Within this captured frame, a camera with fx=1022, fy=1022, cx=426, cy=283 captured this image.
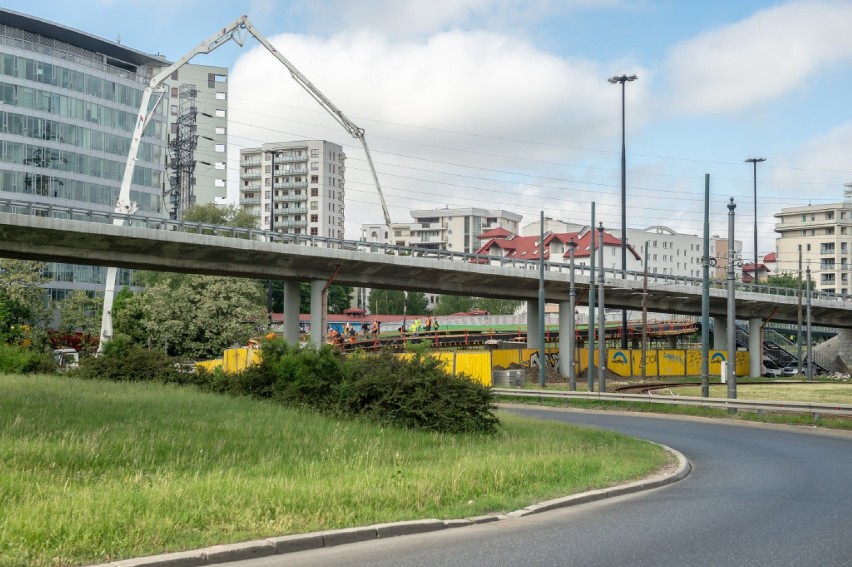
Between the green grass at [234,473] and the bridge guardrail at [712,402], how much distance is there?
8.63m

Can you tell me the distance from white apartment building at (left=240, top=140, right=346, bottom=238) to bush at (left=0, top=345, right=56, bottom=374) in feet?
430

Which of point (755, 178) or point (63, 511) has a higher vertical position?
point (755, 178)

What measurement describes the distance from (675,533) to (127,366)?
103 feet

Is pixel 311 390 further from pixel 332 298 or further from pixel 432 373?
pixel 332 298

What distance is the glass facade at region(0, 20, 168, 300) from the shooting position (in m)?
93.4

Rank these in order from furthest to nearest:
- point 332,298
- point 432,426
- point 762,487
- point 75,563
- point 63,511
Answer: point 332,298, point 432,426, point 762,487, point 63,511, point 75,563

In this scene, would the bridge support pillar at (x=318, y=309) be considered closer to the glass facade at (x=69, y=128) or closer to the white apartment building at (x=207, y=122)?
the glass facade at (x=69, y=128)

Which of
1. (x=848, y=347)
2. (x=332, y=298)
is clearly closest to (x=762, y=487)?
(x=848, y=347)

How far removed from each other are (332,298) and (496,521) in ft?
442

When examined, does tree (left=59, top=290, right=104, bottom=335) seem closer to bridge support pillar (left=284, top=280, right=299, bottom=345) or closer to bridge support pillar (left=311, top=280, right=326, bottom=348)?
bridge support pillar (left=284, top=280, right=299, bottom=345)

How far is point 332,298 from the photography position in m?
147

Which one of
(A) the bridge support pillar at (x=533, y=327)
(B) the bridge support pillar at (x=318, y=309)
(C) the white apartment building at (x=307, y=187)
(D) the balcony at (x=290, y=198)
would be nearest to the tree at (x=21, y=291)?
(B) the bridge support pillar at (x=318, y=309)

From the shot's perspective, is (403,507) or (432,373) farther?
(432,373)

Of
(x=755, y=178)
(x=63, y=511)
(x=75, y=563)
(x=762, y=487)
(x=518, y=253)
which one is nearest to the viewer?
(x=75, y=563)
